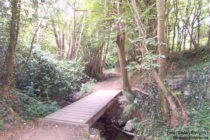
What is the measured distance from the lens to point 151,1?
14.3 feet

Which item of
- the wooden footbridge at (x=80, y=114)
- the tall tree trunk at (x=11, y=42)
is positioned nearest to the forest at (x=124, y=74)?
the tall tree trunk at (x=11, y=42)

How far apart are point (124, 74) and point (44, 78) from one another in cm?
276

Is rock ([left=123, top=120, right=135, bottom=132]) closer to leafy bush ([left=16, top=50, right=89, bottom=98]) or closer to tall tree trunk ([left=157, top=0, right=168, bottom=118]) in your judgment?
tall tree trunk ([left=157, top=0, right=168, bottom=118])

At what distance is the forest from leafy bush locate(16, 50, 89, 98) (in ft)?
0.09

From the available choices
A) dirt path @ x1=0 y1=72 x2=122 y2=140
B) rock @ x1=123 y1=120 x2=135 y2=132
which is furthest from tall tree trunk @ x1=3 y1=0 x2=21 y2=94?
rock @ x1=123 y1=120 x2=135 y2=132

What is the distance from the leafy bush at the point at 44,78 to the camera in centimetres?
438

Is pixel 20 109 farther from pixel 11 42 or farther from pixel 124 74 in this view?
pixel 124 74

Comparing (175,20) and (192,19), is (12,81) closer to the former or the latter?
(175,20)

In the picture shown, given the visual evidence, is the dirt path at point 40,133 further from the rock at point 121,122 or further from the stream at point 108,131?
the rock at point 121,122

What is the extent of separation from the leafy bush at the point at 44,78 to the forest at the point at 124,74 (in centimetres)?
3

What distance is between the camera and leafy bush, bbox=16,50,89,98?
438cm

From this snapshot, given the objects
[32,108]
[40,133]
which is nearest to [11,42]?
[32,108]

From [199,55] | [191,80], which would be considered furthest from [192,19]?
[191,80]

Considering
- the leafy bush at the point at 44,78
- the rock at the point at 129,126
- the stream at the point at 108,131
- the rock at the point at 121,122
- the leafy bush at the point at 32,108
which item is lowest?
the stream at the point at 108,131
